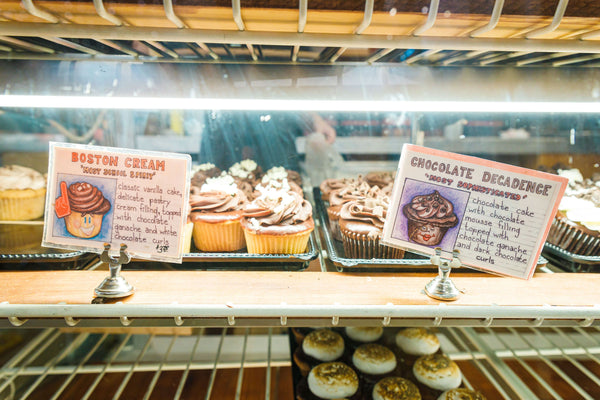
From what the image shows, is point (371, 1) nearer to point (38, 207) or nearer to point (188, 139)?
point (188, 139)

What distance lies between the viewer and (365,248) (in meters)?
1.42

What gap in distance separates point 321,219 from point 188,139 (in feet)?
2.59

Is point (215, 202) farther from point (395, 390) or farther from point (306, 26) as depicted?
point (395, 390)

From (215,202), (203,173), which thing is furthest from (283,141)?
(215,202)

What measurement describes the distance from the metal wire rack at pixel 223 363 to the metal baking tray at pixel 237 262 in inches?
22.9

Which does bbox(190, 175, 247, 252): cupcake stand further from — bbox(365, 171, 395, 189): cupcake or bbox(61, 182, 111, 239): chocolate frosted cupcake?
bbox(365, 171, 395, 189): cupcake

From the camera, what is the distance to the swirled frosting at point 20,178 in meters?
1.70

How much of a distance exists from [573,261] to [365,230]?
0.75 m

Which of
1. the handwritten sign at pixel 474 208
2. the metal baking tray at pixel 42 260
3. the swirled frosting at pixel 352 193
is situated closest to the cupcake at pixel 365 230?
the swirled frosting at pixel 352 193

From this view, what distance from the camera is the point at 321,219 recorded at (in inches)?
70.0

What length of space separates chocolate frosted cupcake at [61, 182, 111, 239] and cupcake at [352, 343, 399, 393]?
1.22 meters

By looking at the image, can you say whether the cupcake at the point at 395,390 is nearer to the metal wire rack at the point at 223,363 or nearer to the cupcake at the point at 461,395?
the cupcake at the point at 461,395

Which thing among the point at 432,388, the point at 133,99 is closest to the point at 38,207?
the point at 133,99

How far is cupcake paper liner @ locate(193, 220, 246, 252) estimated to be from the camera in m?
1.50
